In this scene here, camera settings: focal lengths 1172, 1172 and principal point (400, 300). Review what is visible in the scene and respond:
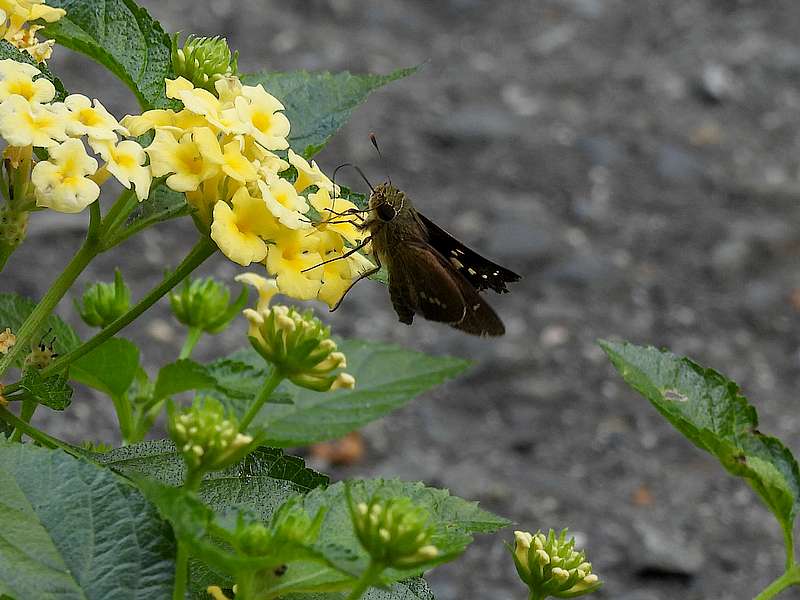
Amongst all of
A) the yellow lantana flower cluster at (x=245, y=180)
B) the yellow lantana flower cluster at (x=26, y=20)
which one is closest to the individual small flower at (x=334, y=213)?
the yellow lantana flower cluster at (x=245, y=180)

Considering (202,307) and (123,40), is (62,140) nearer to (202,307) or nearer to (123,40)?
(123,40)

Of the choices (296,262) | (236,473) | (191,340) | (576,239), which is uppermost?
(576,239)

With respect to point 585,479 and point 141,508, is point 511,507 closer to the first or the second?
point 585,479

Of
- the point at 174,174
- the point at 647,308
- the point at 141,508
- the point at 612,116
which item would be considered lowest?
the point at 141,508

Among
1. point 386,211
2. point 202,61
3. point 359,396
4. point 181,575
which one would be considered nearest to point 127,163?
point 202,61

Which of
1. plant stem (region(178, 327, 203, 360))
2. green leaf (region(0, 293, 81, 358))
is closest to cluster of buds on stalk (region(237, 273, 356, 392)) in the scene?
green leaf (region(0, 293, 81, 358))

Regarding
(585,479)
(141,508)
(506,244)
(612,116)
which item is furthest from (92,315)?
(612,116)
